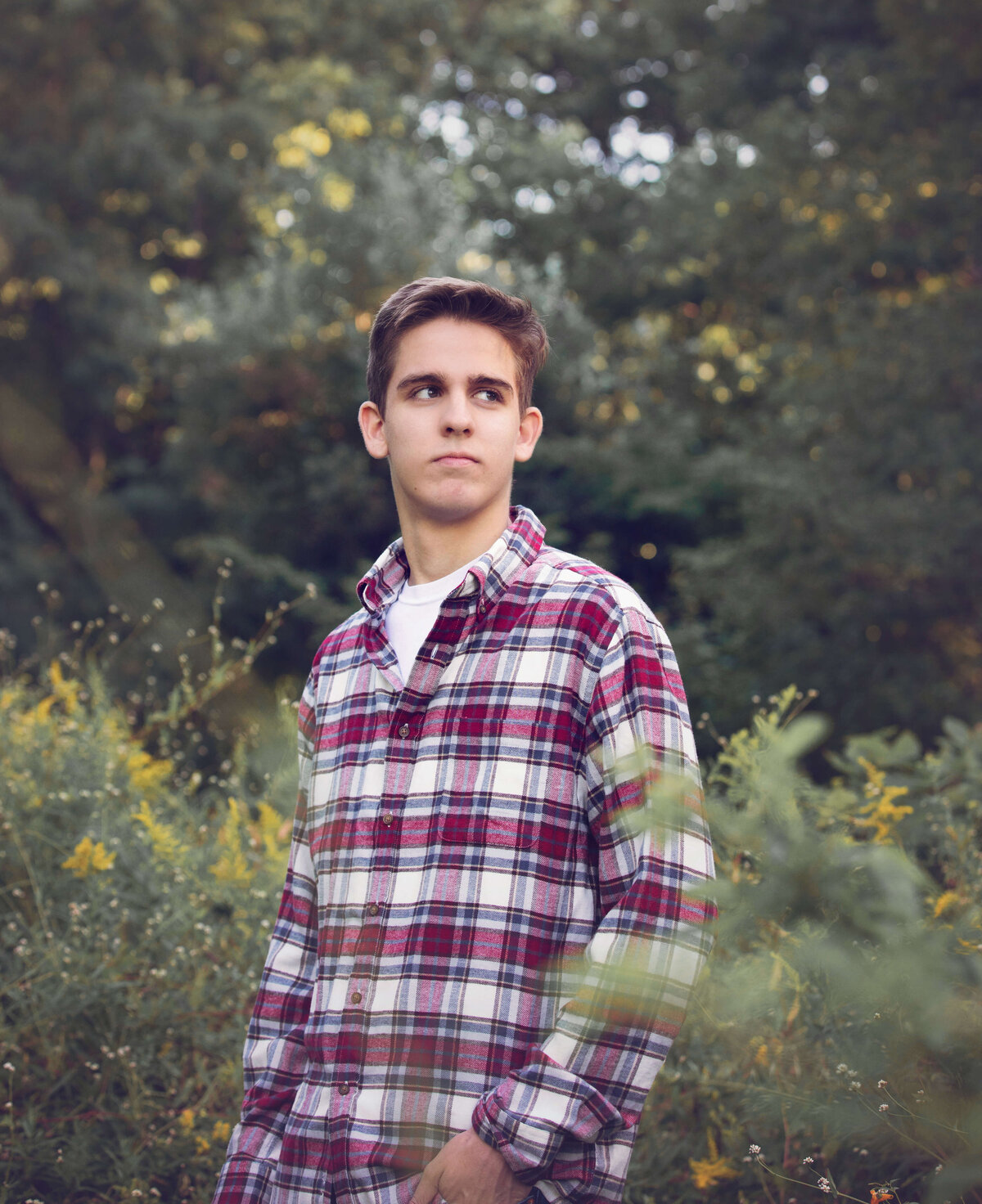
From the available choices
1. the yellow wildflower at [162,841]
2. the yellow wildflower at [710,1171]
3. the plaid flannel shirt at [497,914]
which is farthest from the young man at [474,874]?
the yellow wildflower at [162,841]

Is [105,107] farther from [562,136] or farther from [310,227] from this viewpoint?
[562,136]

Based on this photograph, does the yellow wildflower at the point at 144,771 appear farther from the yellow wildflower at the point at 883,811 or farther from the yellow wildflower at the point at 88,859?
the yellow wildflower at the point at 883,811

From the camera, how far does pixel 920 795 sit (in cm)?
310

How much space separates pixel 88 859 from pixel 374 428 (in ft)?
4.89

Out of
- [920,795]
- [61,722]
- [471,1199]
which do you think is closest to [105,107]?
[61,722]

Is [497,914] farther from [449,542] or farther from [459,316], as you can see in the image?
[459,316]

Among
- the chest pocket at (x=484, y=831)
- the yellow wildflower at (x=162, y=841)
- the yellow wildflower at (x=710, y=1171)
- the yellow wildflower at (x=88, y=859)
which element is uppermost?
the yellow wildflower at (x=162, y=841)

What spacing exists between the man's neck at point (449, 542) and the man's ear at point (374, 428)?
7.3 inches

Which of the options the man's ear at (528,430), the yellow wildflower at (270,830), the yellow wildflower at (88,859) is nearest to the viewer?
the man's ear at (528,430)

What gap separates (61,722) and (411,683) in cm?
241

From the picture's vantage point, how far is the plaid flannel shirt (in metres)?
1.26

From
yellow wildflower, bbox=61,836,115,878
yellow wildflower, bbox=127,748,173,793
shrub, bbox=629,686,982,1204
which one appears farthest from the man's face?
yellow wildflower, bbox=127,748,173,793

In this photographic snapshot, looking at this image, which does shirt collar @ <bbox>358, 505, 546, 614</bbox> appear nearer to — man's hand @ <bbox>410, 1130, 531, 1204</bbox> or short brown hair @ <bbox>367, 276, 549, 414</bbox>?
short brown hair @ <bbox>367, 276, 549, 414</bbox>

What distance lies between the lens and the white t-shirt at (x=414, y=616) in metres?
1.68
